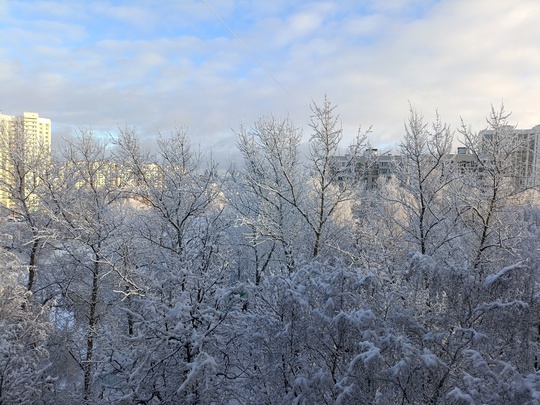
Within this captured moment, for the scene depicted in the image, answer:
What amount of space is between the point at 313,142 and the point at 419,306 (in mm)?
9498

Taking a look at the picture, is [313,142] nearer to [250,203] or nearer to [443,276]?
[250,203]

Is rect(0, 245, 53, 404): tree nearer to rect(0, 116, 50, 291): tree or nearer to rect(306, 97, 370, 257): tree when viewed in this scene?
rect(0, 116, 50, 291): tree

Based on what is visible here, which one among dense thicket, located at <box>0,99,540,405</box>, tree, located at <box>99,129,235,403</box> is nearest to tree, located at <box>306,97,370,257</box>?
dense thicket, located at <box>0,99,540,405</box>

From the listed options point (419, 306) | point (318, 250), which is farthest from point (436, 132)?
point (419, 306)

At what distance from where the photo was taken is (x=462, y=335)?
5578 millimetres

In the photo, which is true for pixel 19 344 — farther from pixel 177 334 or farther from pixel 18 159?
pixel 18 159

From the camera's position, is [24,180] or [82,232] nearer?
[82,232]

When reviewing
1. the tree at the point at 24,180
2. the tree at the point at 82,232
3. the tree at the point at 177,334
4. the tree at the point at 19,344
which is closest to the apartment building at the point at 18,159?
the tree at the point at 24,180

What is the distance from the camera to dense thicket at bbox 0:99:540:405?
5359mm

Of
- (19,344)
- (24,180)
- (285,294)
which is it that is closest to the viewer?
(285,294)

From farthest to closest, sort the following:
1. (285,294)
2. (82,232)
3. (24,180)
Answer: (24,180)
(82,232)
(285,294)

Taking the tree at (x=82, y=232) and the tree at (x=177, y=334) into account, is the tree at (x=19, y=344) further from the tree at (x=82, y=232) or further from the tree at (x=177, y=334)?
the tree at (x=177, y=334)

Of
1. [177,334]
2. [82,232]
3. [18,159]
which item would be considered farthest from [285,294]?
[18,159]

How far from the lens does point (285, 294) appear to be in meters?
6.37
